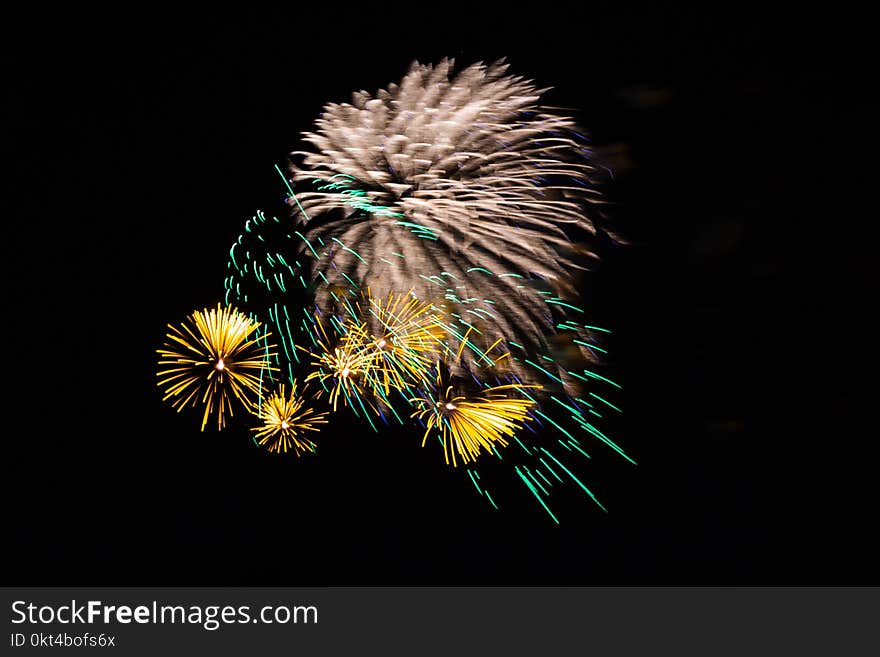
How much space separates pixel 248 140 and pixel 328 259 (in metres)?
0.47

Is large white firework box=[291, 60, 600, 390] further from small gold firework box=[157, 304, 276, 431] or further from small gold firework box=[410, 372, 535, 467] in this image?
small gold firework box=[157, 304, 276, 431]

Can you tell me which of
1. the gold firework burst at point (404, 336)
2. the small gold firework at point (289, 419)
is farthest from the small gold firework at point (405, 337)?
the small gold firework at point (289, 419)

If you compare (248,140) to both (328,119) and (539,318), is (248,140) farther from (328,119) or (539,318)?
(539,318)

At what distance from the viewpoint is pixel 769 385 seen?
1305 millimetres

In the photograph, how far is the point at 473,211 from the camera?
1.28 m

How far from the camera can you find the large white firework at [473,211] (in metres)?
1.27

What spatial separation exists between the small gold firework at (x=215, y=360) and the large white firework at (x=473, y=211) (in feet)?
0.90

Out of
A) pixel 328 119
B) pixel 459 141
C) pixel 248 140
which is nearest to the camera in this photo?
pixel 459 141

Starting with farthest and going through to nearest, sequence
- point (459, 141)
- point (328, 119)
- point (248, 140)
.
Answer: point (248, 140), point (328, 119), point (459, 141)

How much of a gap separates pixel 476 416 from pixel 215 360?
614mm

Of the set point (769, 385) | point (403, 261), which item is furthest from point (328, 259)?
point (769, 385)

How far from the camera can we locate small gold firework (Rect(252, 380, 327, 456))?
142 centimetres

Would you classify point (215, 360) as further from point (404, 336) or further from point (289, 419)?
point (404, 336)

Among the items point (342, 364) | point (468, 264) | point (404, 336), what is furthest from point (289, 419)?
point (468, 264)
